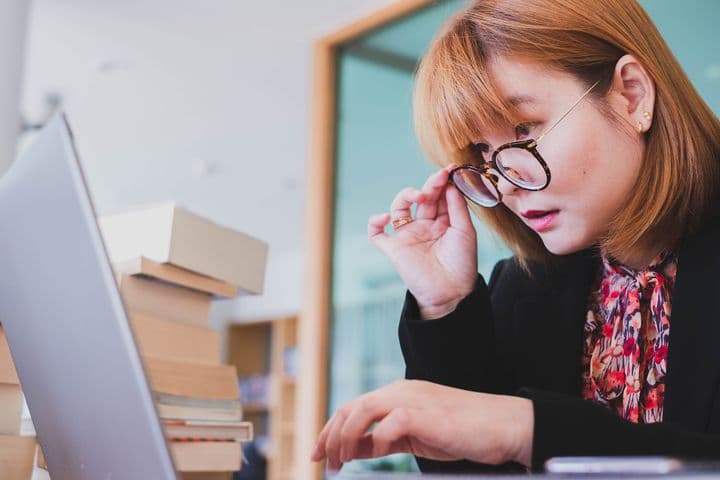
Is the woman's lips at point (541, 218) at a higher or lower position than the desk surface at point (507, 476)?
higher

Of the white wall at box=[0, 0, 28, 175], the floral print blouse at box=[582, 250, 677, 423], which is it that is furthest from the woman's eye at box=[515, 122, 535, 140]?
the white wall at box=[0, 0, 28, 175]

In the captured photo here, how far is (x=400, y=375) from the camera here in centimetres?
268

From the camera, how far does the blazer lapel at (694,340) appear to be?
771 millimetres

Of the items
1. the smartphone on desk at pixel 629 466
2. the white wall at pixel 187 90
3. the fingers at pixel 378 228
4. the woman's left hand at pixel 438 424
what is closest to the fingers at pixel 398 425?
the woman's left hand at pixel 438 424

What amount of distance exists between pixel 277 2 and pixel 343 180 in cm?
75

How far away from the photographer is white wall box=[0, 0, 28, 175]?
5.16 ft

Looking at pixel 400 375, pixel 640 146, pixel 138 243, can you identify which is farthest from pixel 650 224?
pixel 400 375

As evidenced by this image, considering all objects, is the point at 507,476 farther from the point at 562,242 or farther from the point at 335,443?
the point at 562,242

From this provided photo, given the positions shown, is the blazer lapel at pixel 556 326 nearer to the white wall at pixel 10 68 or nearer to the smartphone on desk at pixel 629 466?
the smartphone on desk at pixel 629 466

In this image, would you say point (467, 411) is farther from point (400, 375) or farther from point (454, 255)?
point (400, 375)

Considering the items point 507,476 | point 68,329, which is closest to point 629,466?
point 507,476

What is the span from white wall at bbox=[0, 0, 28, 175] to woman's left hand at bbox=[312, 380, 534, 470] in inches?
44.9

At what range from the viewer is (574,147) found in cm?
85

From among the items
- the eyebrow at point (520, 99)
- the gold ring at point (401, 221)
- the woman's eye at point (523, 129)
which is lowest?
the gold ring at point (401, 221)
